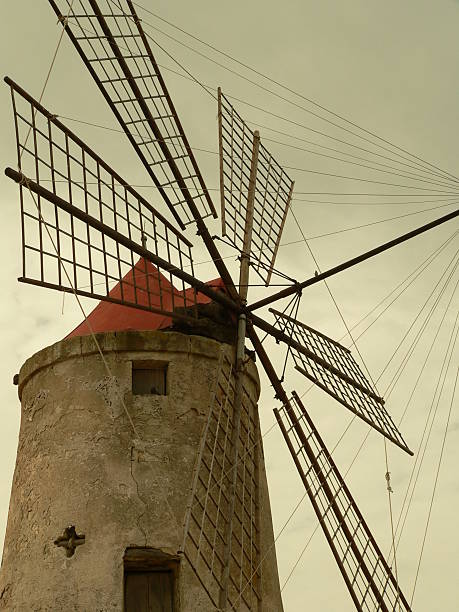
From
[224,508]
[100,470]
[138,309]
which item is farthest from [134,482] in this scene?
[138,309]

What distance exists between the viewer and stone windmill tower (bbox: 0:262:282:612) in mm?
8031

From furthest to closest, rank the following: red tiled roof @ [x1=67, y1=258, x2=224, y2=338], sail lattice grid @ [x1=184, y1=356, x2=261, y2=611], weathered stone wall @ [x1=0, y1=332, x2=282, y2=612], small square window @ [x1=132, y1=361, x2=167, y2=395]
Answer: red tiled roof @ [x1=67, y1=258, x2=224, y2=338] → small square window @ [x1=132, y1=361, x2=167, y2=395] → sail lattice grid @ [x1=184, y1=356, x2=261, y2=611] → weathered stone wall @ [x1=0, y1=332, x2=282, y2=612]

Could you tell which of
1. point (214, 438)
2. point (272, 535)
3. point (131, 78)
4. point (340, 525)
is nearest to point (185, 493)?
point (214, 438)

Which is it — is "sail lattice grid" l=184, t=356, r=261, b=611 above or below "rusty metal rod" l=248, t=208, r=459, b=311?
below

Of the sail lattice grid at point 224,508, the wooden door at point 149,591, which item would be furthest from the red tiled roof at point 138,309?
the wooden door at point 149,591

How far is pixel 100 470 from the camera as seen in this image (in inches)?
325

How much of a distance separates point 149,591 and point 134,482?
2.27 ft

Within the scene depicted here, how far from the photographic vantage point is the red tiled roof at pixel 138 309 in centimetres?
920

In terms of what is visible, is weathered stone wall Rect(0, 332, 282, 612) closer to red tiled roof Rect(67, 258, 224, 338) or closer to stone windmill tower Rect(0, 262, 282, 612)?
stone windmill tower Rect(0, 262, 282, 612)

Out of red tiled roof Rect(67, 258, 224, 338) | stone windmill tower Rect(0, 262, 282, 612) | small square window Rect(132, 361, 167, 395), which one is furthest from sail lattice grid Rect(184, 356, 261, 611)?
red tiled roof Rect(67, 258, 224, 338)

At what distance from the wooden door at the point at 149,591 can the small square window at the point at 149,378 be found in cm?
122

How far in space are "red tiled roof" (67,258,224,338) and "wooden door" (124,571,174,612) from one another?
1.77 m

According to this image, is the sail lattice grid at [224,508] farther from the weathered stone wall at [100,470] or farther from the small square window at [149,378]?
the small square window at [149,378]

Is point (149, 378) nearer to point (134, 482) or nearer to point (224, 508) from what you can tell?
point (134, 482)
